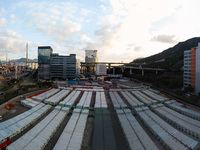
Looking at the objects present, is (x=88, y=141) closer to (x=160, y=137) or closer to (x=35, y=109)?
(x=160, y=137)

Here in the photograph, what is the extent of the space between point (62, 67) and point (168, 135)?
4757 cm

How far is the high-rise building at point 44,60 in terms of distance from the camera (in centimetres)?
4947

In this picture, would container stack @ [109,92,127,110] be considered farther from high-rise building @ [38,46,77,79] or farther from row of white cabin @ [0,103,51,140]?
high-rise building @ [38,46,77,79]

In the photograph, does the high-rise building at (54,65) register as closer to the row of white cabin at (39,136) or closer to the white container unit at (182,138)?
the row of white cabin at (39,136)

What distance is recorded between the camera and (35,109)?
1590cm

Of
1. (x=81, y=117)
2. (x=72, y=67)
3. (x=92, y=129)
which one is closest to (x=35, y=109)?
(x=81, y=117)

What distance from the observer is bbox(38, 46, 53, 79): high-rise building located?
49.5 meters

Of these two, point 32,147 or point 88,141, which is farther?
point 88,141

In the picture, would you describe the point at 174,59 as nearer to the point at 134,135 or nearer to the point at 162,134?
the point at 162,134

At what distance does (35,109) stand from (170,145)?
17920 millimetres

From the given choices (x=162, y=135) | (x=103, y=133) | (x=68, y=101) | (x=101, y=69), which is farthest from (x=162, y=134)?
(x=101, y=69)

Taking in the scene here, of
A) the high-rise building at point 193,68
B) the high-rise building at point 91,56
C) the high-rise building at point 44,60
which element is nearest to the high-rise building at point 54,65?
the high-rise building at point 44,60

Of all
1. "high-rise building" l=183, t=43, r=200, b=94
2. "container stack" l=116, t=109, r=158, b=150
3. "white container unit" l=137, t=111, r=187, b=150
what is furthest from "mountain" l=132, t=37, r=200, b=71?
A: "container stack" l=116, t=109, r=158, b=150

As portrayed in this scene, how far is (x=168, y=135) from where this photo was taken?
10.9 m
